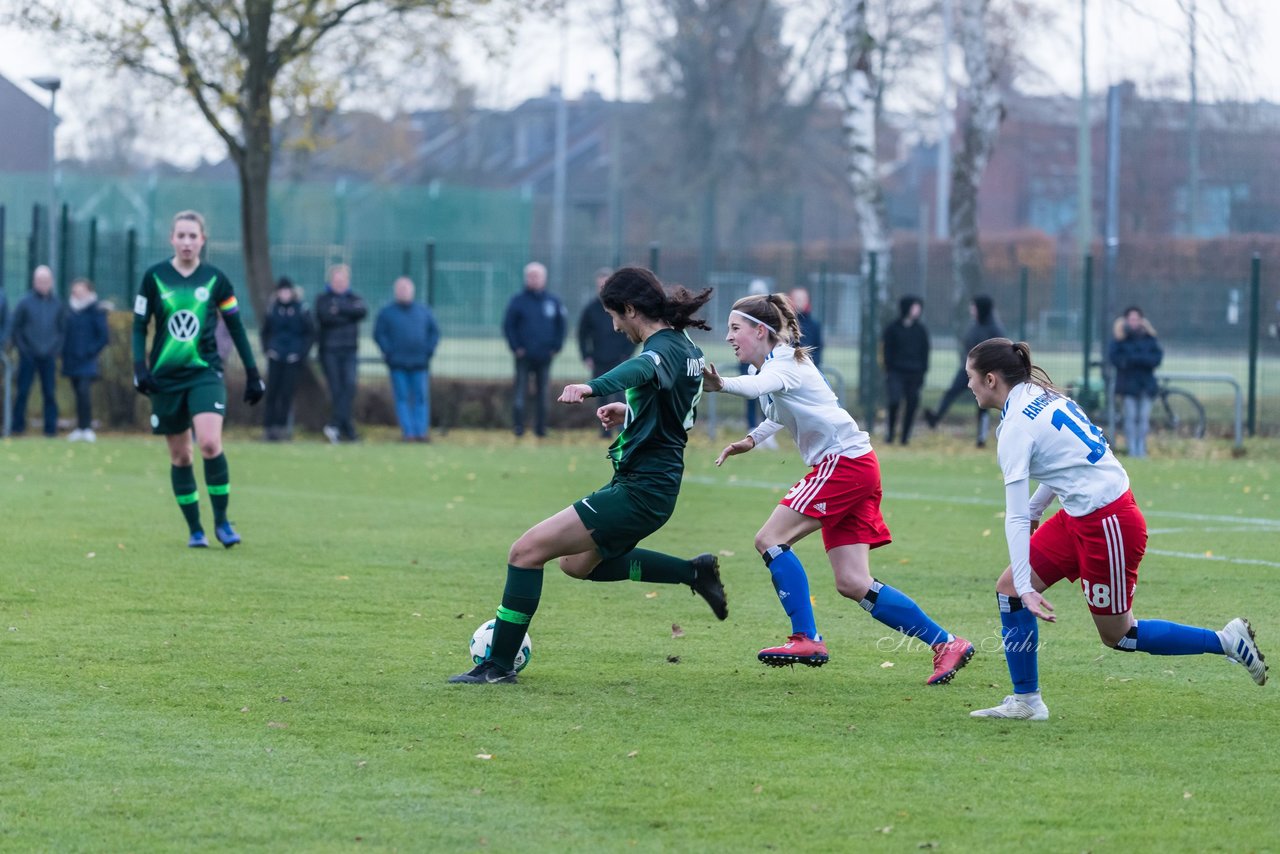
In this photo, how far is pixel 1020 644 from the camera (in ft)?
19.5

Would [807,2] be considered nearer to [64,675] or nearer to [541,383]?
[541,383]

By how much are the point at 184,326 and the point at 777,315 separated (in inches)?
180

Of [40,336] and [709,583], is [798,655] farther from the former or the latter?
[40,336]

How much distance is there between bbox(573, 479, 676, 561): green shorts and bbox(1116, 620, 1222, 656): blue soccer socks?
176 centimetres

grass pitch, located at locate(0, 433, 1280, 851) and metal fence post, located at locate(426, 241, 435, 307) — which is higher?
metal fence post, located at locate(426, 241, 435, 307)

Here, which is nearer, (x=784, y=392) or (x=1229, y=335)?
(x=784, y=392)

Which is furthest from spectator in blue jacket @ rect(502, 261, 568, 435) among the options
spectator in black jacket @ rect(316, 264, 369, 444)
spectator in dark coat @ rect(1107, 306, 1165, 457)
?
spectator in dark coat @ rect(1107, 306, 1165, 457)

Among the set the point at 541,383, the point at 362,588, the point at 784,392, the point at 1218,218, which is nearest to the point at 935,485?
the point at 541,383

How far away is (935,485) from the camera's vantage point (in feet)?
49.5

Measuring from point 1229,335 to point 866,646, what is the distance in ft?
53.0

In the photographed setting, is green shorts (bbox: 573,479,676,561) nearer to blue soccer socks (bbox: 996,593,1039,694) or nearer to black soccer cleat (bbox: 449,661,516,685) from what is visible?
black soccer cleat (bbox: 449,661,516,685)

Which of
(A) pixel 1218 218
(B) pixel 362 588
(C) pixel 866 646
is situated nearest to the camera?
(C) pixel 866 646

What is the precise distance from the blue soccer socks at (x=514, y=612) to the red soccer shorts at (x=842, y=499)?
44.9 inches

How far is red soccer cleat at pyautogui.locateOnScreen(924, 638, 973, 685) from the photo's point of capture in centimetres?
651
